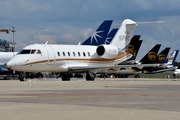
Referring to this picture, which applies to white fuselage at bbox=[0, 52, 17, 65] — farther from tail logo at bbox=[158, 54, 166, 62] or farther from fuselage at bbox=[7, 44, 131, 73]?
fuselage at bbox=[7, 44, 131, 73]

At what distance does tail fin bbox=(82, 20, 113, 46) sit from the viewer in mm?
61031

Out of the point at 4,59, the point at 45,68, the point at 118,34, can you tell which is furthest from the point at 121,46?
the point at 4,59

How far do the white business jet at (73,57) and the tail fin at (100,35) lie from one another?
2509 mm

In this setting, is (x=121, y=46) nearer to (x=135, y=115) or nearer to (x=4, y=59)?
(x=4, y=59)

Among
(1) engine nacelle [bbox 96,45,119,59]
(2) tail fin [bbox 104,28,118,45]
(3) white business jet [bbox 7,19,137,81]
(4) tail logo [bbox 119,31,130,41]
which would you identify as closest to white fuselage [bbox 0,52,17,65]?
(2) tail fin [bbox 104,28,118,45]

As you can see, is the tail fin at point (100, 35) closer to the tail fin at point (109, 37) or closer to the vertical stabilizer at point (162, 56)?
the tail fin at point (109, 37)

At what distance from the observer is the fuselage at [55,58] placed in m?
50.3

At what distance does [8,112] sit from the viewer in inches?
591

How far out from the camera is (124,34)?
60406mm

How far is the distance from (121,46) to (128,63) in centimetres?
243

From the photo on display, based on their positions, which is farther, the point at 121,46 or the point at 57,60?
the point at 121,46

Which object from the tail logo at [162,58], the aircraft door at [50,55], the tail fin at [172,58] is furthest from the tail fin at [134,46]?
the tail fin at [172,58]

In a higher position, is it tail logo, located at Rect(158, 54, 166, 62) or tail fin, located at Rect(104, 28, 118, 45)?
tail fin, located at Rect(104, 28, 118, 45)

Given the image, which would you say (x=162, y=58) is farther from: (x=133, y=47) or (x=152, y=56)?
(x=133, y=47)
